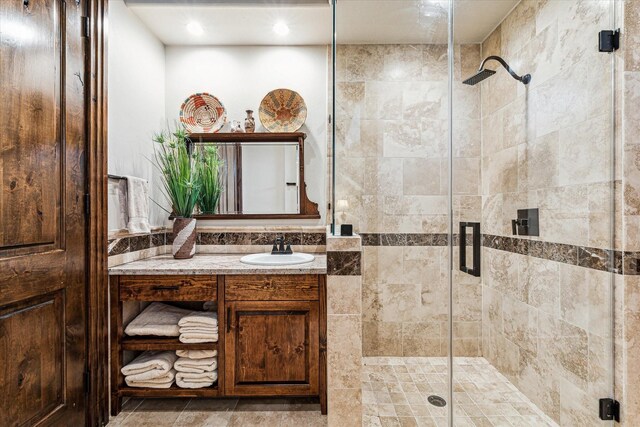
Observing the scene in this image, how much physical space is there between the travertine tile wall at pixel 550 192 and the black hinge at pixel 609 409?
0.03 m

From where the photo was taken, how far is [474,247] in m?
1.42

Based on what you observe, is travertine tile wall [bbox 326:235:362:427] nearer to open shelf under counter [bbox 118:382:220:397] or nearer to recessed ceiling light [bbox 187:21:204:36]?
open shelf under counter [bbox 118:382:220:397]

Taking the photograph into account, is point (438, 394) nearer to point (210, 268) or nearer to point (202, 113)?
point (210, 268)

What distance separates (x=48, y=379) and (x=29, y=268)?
0.53m

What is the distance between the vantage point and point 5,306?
1.31m

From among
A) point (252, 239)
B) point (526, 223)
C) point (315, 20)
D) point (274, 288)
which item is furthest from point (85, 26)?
point (526, 223)

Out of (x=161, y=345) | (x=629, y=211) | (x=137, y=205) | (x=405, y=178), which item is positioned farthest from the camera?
(x=137, y=205)

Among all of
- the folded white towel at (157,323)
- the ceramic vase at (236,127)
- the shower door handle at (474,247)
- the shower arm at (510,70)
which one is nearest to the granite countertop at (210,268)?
the folded white towel at (157,323)

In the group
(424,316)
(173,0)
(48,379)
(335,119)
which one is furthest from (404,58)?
(48,379)

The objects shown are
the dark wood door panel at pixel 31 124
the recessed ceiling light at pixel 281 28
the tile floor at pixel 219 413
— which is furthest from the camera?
the recessed ceiling light at pixel 281 28

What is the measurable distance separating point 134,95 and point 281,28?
1.10m

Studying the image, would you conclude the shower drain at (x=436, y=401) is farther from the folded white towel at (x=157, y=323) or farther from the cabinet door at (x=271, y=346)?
the folded white towel at (x=157, y=323)

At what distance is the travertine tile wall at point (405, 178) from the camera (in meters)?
1.46

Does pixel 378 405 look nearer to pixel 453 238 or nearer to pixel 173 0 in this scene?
pixel 453 238
